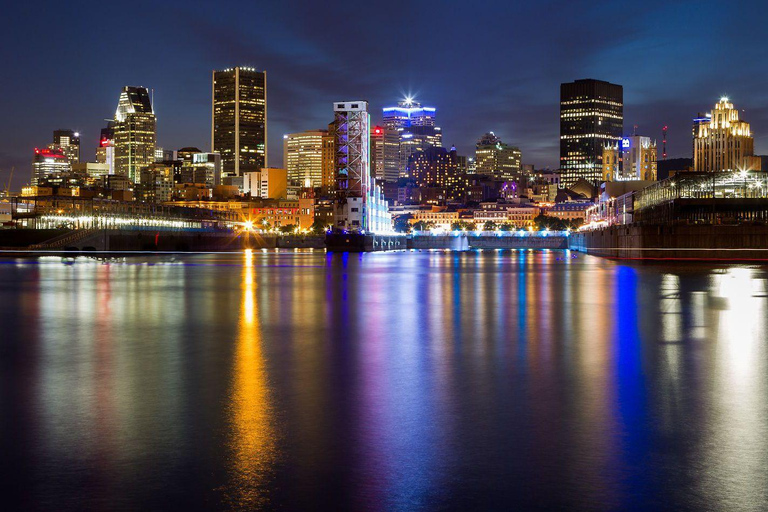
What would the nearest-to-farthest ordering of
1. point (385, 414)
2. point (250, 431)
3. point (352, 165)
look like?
point (250, 431)
point (385, 414)
point (352, 165)

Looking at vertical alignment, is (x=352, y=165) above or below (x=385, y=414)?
above

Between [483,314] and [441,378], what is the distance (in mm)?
11309

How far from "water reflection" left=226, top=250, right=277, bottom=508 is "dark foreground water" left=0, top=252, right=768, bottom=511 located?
3 centimetres

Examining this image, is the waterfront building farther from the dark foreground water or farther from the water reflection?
the water reflection

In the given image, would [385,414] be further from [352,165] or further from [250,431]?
[352,165]

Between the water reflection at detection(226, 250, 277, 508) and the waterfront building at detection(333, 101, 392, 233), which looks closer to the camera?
the water reflection at detection(226, 250, 277, 508)

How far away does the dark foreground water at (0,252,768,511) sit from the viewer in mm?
7059

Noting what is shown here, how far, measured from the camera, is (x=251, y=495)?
6922 millimetres

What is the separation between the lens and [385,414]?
32.5 feet

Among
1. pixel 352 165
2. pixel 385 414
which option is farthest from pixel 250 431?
pixel 352 165

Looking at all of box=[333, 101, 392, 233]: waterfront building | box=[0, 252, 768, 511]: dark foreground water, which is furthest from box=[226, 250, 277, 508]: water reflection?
box=[333, 101, 392, 233]: waterfront building

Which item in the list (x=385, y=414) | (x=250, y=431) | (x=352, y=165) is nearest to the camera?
(x=250, y=431)

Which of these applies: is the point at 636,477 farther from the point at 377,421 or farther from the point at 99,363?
the point at 99,363

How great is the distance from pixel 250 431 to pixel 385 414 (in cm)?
179
